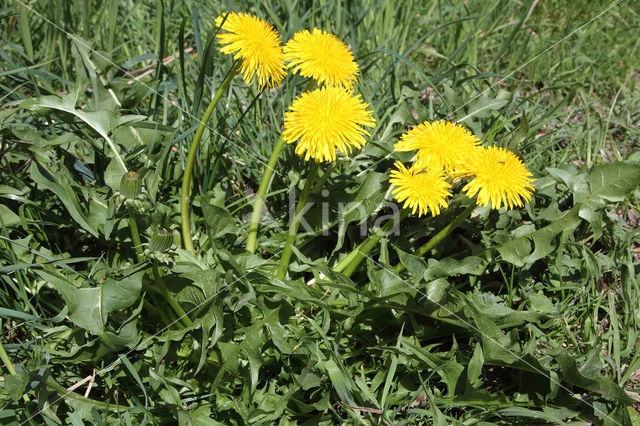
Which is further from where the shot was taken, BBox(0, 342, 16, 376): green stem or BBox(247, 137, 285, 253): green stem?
BBox(247, 137, 285, 253): green stem

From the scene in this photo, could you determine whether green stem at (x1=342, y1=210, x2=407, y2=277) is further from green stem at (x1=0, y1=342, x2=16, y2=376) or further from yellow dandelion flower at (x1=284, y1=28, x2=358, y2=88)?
green stem at (x1=0, y1=342, x2=16, y2=376)

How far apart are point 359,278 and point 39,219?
108 cm

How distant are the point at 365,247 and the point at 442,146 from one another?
0.40 meters

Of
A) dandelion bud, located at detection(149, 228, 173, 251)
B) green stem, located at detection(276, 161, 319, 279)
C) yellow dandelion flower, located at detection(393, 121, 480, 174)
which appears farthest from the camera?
green stem, located at detection(276, 161, 319, 279)

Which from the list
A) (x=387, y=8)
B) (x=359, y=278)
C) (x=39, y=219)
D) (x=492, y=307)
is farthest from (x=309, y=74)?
(x=387, y=8)

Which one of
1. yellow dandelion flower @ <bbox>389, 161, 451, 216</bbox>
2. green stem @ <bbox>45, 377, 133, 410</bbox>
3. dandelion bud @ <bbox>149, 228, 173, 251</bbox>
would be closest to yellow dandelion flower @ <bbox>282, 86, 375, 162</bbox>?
yellow dandelion flower @ <bbox>389, 161, 451, 216</bbox>

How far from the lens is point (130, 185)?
1270 mm

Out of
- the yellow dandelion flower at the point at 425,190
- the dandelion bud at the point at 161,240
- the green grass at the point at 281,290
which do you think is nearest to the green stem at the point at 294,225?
the green grass at the point at 281,290

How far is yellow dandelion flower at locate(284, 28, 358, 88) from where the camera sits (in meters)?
1.50

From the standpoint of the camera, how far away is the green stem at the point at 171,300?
1407 millimetres

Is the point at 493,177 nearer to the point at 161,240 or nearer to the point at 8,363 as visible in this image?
the point at 161,240

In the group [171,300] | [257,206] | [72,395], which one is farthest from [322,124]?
[72,395]

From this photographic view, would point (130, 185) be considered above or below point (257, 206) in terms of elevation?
above

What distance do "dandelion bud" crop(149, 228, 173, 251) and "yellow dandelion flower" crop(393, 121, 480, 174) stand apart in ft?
2.31
